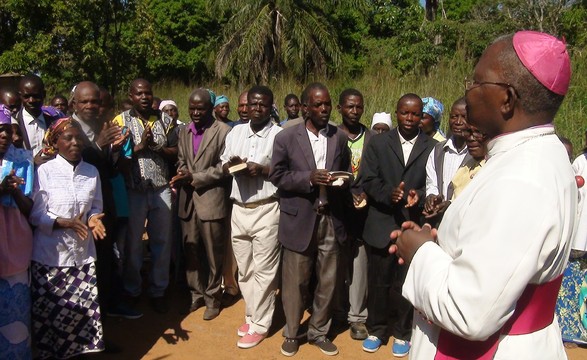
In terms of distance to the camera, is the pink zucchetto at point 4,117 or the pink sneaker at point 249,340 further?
the pink sneaker at point 249,340

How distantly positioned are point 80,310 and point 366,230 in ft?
7.68

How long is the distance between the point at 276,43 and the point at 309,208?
14405 mm

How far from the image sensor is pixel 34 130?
16.6 ft

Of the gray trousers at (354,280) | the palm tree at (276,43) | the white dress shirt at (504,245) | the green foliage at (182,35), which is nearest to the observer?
the white dress shirt at (504,245)

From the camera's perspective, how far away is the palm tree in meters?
17.5

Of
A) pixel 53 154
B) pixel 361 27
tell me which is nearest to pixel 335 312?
pixel 53 154

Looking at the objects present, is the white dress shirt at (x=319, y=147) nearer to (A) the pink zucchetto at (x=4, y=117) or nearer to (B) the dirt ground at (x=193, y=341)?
(B) the dirt ground at (x=193, y=341)

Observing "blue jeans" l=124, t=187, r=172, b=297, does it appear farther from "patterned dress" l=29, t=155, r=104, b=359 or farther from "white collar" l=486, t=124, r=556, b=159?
"white collar" l=486, t=124, r=556, b=159

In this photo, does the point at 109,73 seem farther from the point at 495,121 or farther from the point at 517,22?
the point at 495,121

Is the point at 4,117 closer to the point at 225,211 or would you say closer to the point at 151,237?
the point at 151,237

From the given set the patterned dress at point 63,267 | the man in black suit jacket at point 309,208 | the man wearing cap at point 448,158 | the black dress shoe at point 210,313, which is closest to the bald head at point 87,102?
the patterned dress at point 63,267

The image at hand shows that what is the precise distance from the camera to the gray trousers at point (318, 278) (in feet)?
14.4

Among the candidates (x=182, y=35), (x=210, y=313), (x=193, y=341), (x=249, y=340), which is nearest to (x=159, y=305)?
(x=210, y=313)

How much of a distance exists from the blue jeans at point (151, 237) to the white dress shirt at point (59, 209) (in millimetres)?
959
